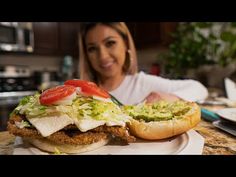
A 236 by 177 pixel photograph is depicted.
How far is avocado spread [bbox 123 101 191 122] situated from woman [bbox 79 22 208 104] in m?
0.40

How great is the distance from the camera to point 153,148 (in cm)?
62

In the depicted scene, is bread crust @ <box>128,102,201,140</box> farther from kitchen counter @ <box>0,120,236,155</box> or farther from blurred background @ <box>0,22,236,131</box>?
blurred background @ <box>0,22,236,131</box>

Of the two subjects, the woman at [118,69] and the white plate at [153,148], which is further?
the woman at [118,69]

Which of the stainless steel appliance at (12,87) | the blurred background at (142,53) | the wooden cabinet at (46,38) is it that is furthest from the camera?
the wooden cabinet at (46,38)

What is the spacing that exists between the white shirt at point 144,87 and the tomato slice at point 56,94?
0.86 metres

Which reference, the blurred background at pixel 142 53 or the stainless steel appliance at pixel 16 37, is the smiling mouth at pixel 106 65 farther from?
the stainless steel appliance at pixel 16 37

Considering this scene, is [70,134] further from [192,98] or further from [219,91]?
[219,91]

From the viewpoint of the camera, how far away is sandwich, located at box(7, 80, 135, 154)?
1.86 feet

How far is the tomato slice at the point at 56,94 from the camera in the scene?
0.58 meters

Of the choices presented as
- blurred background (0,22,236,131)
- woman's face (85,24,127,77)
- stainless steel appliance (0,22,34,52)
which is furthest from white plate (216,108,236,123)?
stainless steel appliance (0,22,34,52)

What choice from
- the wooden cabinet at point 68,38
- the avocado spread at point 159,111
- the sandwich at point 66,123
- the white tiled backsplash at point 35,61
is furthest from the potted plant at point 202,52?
the white tiled backsplash at point 35,61

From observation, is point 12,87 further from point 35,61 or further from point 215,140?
point 215,140
